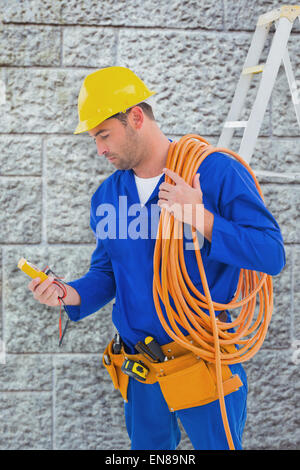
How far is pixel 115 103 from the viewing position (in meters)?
1.66

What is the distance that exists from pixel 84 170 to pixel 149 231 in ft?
2.99

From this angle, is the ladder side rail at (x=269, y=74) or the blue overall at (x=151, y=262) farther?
the ladder side rail at (x=269, y=74)

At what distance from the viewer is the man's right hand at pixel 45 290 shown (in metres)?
1.71

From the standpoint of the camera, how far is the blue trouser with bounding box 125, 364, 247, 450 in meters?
1.66

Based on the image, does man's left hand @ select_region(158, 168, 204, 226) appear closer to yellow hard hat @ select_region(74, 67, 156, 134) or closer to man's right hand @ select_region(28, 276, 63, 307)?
yellow hard hat @ select_region(74, 67, 156, 134)

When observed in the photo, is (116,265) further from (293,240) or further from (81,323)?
(293,240)

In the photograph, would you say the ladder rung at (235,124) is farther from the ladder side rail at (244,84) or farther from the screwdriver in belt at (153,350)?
the screwdriver in belt at (153,350)

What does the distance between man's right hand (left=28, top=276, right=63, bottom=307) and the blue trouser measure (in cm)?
47

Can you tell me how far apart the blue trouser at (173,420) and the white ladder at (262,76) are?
43.5 inches

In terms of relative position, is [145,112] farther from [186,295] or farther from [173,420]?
[173,420]

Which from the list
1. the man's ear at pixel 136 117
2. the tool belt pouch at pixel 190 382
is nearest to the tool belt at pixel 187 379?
the tool belt pouch at pixel 190 382

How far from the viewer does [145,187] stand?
70.3 inches

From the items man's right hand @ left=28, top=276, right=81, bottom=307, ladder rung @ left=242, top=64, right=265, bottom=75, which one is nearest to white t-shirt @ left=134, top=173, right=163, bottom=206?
man's right hand @ left=28, top=276, right=81, bottom=307

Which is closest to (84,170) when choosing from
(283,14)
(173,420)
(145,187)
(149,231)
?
(145,187)
